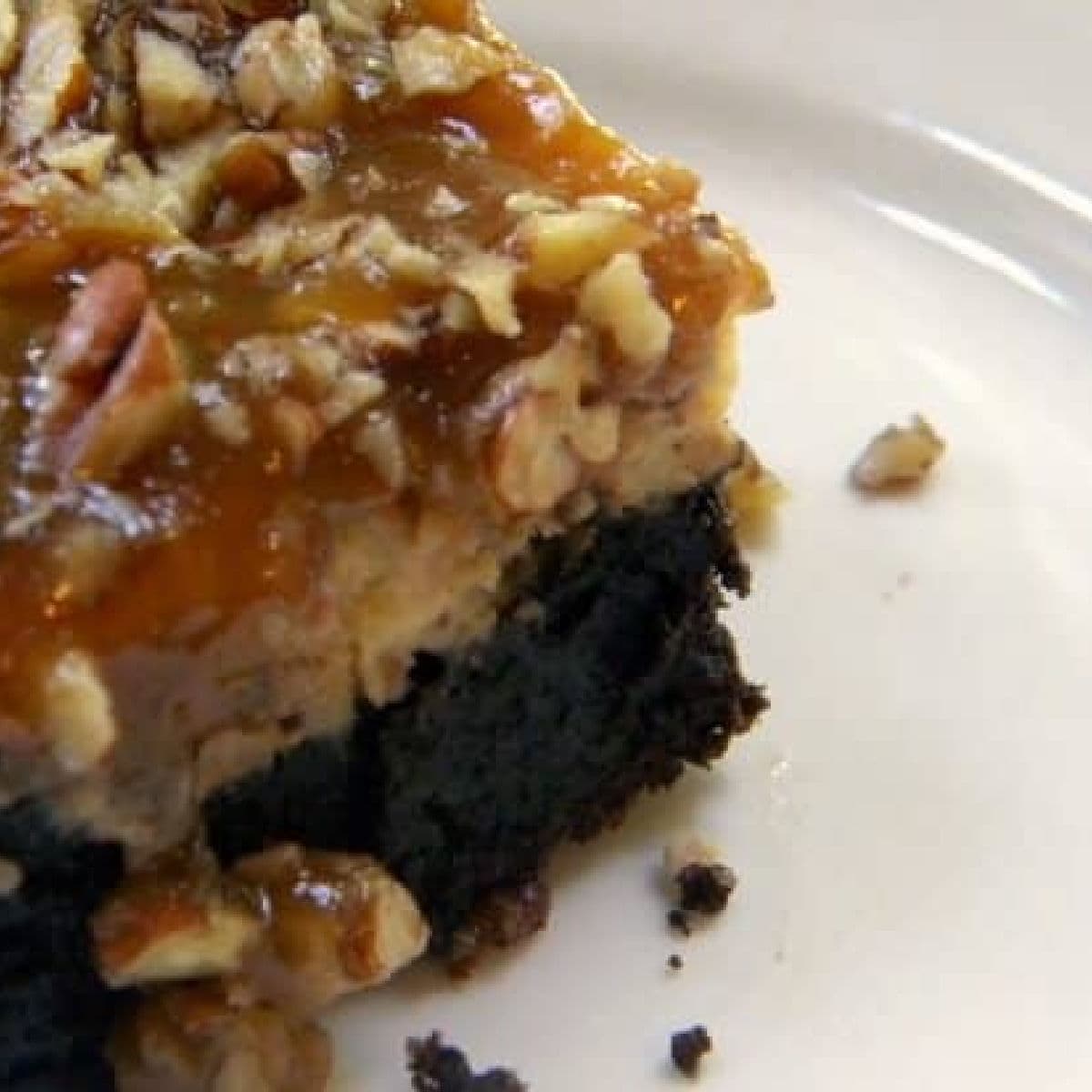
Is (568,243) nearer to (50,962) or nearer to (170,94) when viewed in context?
(170,94)

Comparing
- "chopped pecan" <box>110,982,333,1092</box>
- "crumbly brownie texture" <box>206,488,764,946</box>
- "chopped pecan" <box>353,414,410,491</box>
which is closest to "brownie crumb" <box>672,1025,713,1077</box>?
"crumbly brownie texture" <box>206,488,764,946</box>

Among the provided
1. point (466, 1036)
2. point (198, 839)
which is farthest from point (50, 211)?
point (466, 1036)

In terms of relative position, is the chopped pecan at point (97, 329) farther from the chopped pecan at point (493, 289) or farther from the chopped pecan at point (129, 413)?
the chopped pecan at point (493, 289)

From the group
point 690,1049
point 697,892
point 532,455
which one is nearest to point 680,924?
point 697,892

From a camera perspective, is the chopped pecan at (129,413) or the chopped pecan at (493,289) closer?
the chopped pecan at (129,413)

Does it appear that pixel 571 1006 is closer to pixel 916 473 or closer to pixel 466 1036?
pixel 466 1036

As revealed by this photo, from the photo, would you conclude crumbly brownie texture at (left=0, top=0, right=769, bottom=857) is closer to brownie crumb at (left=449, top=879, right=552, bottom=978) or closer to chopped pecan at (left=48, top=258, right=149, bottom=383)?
chopped pecan at (left=48, top=258, right=149, bottom=383)

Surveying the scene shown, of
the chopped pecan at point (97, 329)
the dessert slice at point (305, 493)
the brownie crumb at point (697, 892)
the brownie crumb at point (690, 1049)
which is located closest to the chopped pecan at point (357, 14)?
the dessert slice at point (305, 493)

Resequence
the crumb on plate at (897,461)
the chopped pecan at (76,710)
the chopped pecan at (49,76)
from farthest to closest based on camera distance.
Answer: the crumb on plate at (897,461) < the chopped pecan at (49,76) < the chopped pecan at (76,710)
